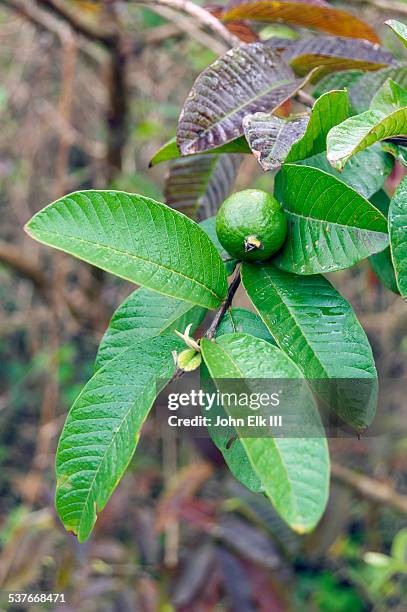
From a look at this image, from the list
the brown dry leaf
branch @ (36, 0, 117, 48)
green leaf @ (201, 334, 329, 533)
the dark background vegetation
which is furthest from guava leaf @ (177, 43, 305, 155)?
the brown dry leaf

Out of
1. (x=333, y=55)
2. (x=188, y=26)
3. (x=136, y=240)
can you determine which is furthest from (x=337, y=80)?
(x=188, y=26)

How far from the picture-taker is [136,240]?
0.49m

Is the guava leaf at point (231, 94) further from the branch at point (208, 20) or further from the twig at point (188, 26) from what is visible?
the twig at point (188, 26)

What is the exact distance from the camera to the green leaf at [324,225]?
48 centimetres

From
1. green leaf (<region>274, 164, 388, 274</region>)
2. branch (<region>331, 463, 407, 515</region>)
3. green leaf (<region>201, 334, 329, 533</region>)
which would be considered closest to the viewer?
green leaf (<region>201, 334, 329, 533</region>)

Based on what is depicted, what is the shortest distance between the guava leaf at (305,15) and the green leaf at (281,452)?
1.77 feet

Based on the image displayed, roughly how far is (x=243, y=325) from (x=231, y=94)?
10.8 inches

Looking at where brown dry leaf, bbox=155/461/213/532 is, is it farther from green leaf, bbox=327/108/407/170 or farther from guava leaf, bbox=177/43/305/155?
green leaf, bbox=327/108/407/170

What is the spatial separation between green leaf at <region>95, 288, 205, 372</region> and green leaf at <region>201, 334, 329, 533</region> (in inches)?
3.8

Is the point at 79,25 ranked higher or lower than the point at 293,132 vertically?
lower

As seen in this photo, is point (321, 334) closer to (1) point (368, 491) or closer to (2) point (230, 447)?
(2) point (230, 447)

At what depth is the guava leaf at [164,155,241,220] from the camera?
2.69 ft

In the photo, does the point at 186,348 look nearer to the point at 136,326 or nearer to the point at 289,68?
the point at 136,326

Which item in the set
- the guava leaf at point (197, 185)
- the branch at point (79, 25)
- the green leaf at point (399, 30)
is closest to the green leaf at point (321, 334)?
the green leaf at point (399, 30)
